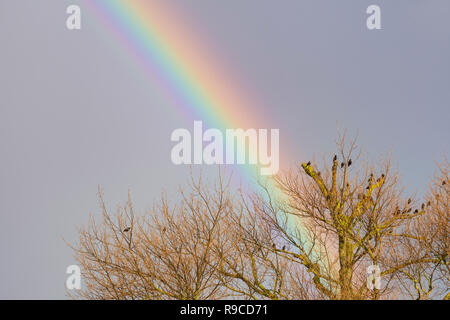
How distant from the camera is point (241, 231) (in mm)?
15195

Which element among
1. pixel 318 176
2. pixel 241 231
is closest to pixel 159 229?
pixel 241 231

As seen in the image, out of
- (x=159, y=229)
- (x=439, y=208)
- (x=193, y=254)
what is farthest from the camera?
(x=439, y=208)

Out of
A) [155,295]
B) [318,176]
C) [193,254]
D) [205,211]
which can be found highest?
[318,176]

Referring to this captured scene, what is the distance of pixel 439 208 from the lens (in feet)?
56.1

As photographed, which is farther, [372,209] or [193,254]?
[372,209]

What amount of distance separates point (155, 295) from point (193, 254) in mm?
1264

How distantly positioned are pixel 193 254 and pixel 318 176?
517 cm
